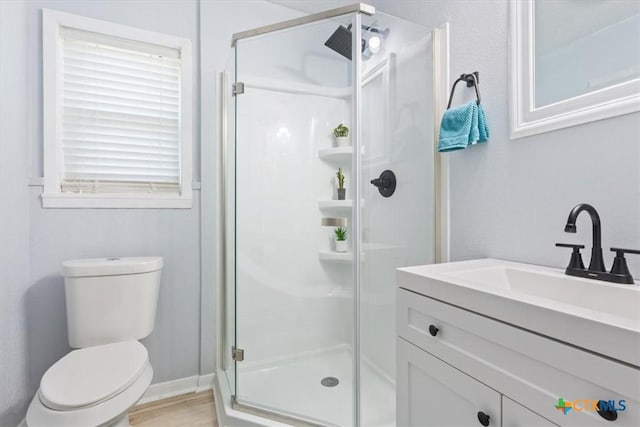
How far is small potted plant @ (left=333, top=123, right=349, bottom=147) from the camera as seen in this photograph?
1.57m

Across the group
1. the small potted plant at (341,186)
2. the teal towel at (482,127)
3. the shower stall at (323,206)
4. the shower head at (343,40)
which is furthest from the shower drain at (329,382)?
the shower head at (343,40)

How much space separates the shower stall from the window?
32 cm

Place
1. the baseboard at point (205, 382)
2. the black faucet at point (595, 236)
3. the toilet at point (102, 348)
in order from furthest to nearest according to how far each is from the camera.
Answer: the baseboard at point (205, 382) → the toilet at point (102, 348) → the black faucet at point (595, 236)

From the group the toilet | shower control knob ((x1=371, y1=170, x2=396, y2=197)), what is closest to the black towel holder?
shower control knob ((x1=371, y1=170, x2=396, y2=197))

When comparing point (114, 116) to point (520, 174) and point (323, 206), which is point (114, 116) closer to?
point (323, 206)

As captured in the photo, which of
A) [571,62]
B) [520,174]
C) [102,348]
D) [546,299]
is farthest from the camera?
[102,348]

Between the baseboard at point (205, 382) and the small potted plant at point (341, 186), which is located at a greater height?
the small potted plant at point (341, 186)

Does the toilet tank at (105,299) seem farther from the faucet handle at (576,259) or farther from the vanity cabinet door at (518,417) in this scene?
the faucet handle at (576,259)

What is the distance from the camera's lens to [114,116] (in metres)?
1.78

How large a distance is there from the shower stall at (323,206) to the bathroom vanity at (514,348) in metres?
0.45

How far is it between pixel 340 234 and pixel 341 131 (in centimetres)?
53

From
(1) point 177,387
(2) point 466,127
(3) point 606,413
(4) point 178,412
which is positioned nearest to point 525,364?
(3) point 606,413

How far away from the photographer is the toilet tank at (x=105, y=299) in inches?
58.0

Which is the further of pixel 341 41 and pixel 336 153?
pixel 336 153
